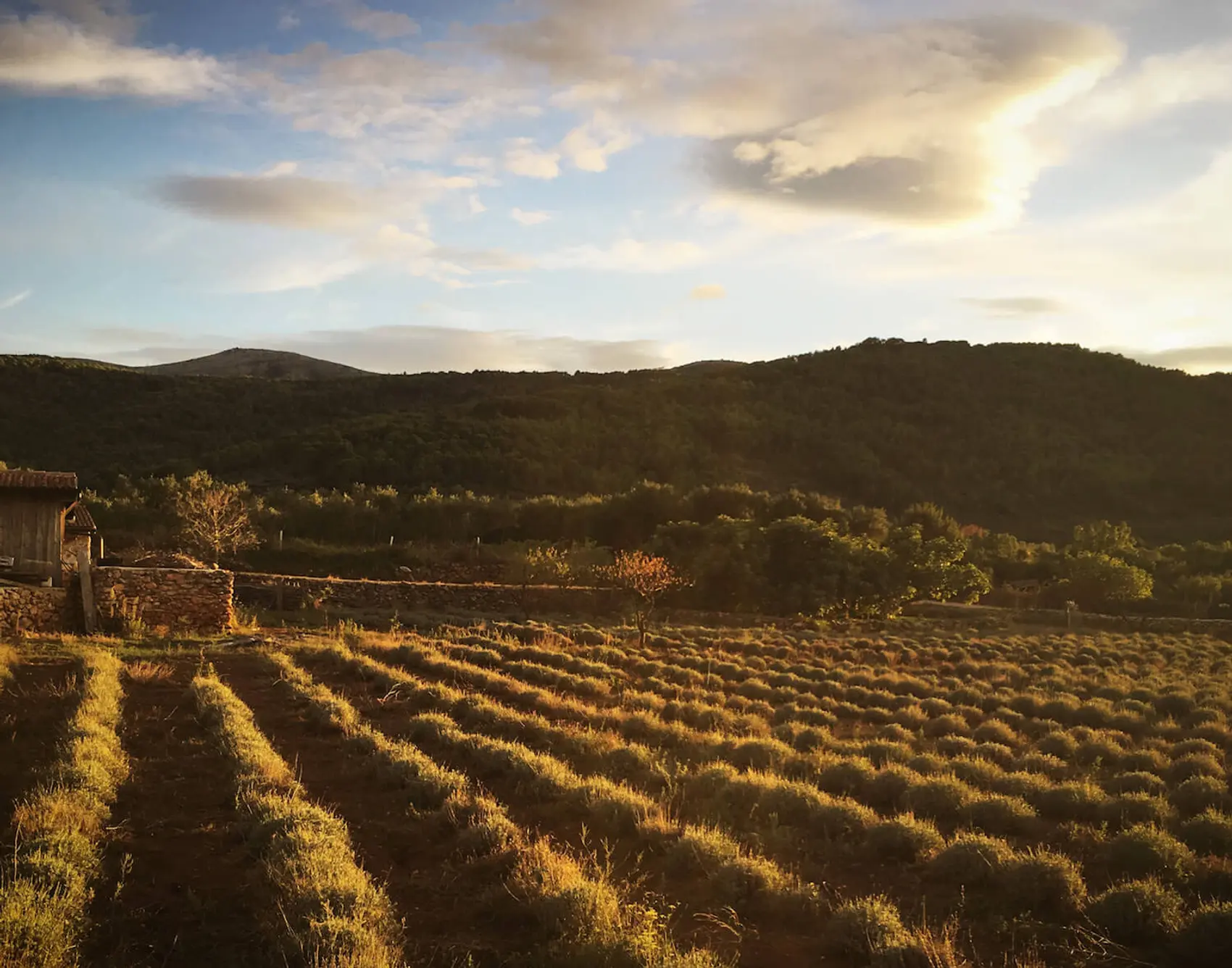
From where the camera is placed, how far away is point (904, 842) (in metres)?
8.97

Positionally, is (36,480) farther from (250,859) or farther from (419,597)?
(250,859)

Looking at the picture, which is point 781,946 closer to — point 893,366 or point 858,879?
point 858,879

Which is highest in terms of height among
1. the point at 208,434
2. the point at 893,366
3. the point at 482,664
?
the point at 893,366

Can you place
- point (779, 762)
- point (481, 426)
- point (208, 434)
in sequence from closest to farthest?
1. point (779, 762)
2. point (208, 434)
3. point (481, 426)

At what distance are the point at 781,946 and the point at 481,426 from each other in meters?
69.5

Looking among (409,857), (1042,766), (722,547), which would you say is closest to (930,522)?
(722,547)

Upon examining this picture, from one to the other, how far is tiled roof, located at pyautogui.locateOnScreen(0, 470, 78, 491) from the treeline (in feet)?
56.4

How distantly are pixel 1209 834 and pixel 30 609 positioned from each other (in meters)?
21.7

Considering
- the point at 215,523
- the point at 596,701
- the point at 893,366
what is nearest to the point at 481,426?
the point at 215,523

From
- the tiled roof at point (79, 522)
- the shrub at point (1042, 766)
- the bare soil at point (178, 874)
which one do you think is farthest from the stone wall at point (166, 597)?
the shrub at point (1042, 766)

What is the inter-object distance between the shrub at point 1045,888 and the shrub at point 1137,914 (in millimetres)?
173

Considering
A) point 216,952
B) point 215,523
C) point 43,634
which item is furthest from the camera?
point 215,523

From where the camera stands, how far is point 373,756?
10852 mm

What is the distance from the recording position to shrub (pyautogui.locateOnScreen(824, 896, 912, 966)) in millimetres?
6477
